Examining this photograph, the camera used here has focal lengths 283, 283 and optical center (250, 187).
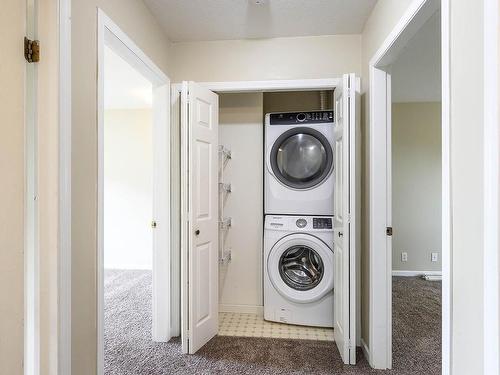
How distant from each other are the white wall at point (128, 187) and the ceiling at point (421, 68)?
136 inches

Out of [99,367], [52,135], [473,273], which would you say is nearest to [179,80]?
[52,135]

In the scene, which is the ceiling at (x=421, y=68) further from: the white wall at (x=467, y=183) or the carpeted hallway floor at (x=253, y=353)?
the carpeted hallway floor at (x=253, y=353)

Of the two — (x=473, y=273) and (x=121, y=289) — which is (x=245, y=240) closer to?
(x=121, y=289)

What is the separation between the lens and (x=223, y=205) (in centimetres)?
286

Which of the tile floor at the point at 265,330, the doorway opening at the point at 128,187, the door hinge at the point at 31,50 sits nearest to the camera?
the door hinge at the point at 31,50

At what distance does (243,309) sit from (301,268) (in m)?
0.75

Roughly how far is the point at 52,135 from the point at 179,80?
149 cm

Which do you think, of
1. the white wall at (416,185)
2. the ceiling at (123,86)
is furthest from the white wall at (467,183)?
the white wall at (416,185)

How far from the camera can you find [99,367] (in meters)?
1.43

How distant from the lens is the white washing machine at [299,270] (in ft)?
8.06

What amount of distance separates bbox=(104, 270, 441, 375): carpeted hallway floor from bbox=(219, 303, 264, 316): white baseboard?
50cm

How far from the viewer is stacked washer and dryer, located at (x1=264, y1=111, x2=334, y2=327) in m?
2.48

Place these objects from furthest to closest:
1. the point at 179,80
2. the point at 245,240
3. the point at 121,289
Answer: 1. the point at 121,289
2. the point at 245,240
3. the point at 179,80

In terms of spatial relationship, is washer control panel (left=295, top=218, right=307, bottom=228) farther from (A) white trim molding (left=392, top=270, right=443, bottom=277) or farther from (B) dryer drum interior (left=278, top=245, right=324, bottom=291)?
(A) white trim molding (left=392, top=270, right=443, bottom=277)
